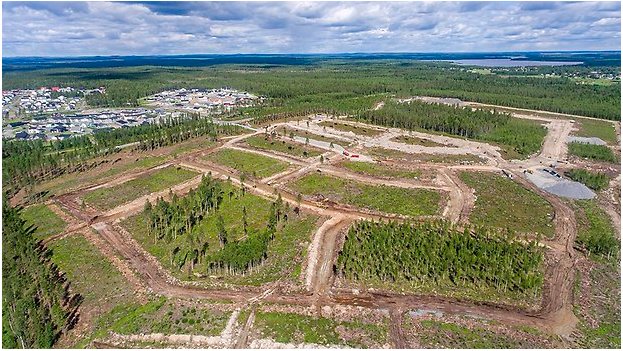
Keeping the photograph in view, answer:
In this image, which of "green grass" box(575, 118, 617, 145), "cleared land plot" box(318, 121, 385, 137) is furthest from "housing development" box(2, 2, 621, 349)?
"cleared land plot" box(318, 121, 385, 137)

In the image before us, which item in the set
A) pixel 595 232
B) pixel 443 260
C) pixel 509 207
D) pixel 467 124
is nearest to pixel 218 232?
pixel 443 260

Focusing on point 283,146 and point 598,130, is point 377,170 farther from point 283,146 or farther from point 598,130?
point 598,130

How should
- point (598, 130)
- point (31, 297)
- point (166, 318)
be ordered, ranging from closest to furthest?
point (166, 318) → point (31, 297) → point (598, 130)

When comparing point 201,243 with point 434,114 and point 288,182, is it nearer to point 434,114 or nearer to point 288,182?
point 288,182

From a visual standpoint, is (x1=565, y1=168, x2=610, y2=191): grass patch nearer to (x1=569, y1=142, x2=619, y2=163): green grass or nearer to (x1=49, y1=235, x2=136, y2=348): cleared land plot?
(x1=569, y1=142, x2=619, y2=163): green grass

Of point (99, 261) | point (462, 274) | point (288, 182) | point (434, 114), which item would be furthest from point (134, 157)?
point (434, 114)
